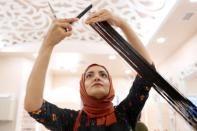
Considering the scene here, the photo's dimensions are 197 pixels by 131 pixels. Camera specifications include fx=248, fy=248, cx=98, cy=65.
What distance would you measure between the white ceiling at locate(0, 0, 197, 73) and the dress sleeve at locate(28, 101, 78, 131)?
1.84 meters

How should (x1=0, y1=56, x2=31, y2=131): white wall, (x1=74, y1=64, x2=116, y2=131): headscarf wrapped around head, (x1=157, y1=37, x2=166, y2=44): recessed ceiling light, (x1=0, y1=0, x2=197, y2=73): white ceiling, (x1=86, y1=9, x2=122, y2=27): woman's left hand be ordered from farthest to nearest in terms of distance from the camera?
(x1=0, y1=56, x2=31, y2=131): white wall
(x1=157, y1=37, x2=166, y2=44): recessed ceiling light
(x1=0, y1=0, x2=197, y2=73): white ceiling
(x1=74, y1=64, x2=116, y2=131): headscarf wrapped around head
(x1=86, y1=9, x2=122, y2=27): woman's left hand

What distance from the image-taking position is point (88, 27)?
115 inches

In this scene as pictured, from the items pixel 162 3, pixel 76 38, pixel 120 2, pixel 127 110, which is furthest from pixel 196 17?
pixel 127 110

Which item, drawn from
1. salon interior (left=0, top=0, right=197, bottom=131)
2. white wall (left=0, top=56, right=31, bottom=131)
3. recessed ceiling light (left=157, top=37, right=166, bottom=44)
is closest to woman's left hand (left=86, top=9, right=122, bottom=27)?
salon interior (left=0, top=0, right=197, bottom=131)

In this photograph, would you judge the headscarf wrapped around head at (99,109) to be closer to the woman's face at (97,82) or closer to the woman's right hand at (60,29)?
the woman's face at (97,82)

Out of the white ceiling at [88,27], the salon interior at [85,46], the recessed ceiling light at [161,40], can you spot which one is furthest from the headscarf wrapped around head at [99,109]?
the recessed ceiling light at [161,40]

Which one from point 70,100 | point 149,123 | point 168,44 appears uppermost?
point 168,44

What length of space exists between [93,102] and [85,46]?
2815 mm

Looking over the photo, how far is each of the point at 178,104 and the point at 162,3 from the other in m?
2.26

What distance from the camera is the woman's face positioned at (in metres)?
0.64

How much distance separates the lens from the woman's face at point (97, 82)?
0.64m

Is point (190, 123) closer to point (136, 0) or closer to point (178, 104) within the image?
point (178, 104)

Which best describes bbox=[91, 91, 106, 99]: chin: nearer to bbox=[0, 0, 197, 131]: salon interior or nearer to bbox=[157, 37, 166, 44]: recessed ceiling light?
bbox=[0, 0, 197, 131]: salon interior

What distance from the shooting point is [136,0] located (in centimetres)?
249
